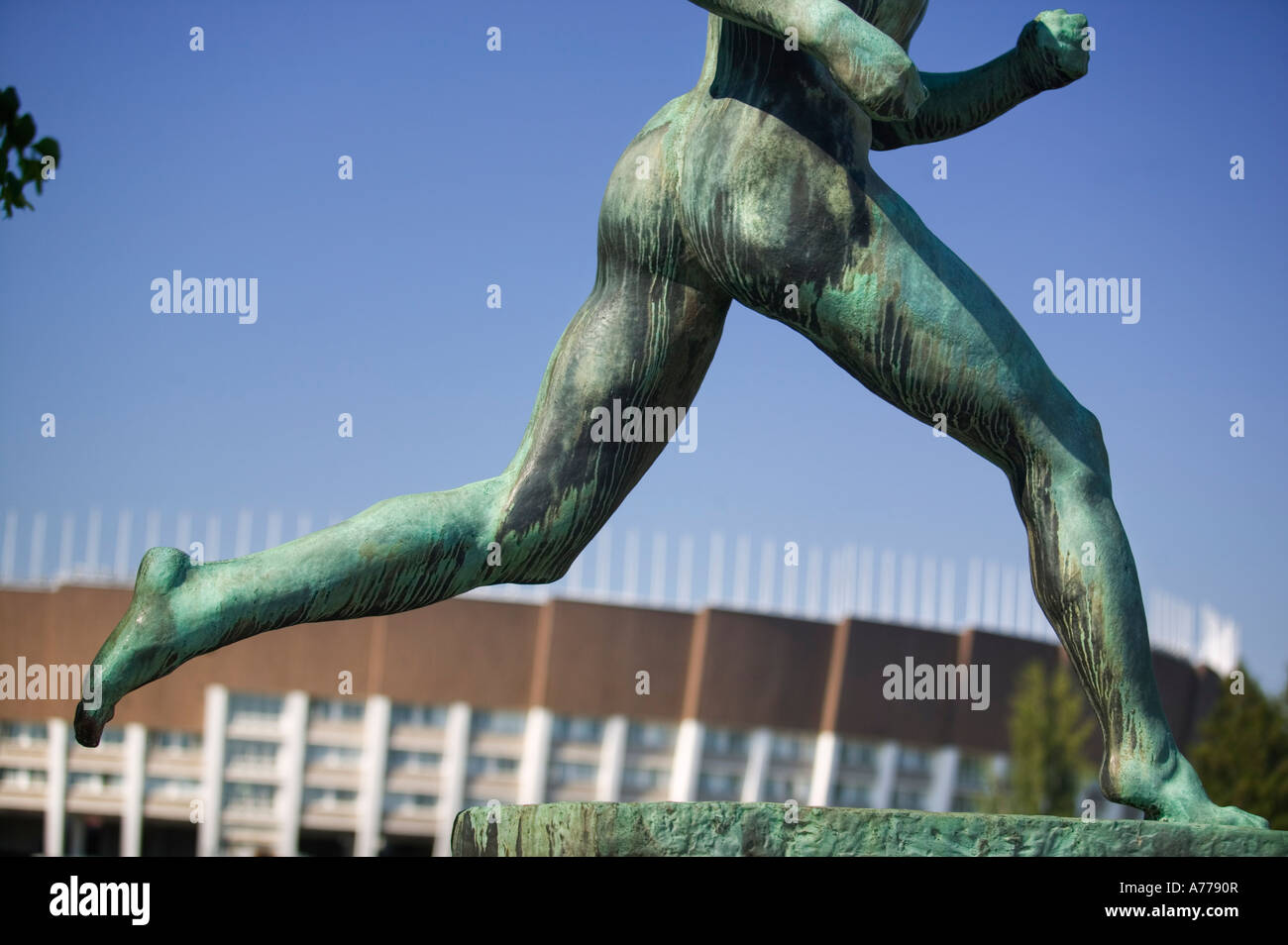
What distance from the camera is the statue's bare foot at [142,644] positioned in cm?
327

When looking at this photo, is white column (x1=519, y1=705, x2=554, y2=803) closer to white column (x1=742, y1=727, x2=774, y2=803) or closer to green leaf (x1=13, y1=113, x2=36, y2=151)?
white column (x1=742, y1=727, x2=774, y2=803)

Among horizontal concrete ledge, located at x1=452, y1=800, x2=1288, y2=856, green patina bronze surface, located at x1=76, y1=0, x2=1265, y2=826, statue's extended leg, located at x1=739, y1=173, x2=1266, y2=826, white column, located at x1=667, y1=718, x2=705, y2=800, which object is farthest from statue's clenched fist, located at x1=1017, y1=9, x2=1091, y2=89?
white column, located at x1=667, y1=718, x2=705, y2=800

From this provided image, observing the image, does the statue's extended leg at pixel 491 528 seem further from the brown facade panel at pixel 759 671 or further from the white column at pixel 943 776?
the white column at pixel 943 776

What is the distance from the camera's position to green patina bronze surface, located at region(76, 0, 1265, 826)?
10.9 feet

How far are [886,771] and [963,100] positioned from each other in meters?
36.0

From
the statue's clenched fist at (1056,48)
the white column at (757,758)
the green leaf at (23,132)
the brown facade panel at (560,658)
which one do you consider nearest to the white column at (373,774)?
the brown facade panel at (560,658)

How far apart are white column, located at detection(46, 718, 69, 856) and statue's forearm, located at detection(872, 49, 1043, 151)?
37974mm

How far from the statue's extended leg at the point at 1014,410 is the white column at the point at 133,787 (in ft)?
121

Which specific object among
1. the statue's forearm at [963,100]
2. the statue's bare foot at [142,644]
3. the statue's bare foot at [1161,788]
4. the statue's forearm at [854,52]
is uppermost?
the statue's forearm at [963,100]

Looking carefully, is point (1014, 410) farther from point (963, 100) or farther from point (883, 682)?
point (883, 682)

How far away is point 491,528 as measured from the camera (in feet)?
11.6
